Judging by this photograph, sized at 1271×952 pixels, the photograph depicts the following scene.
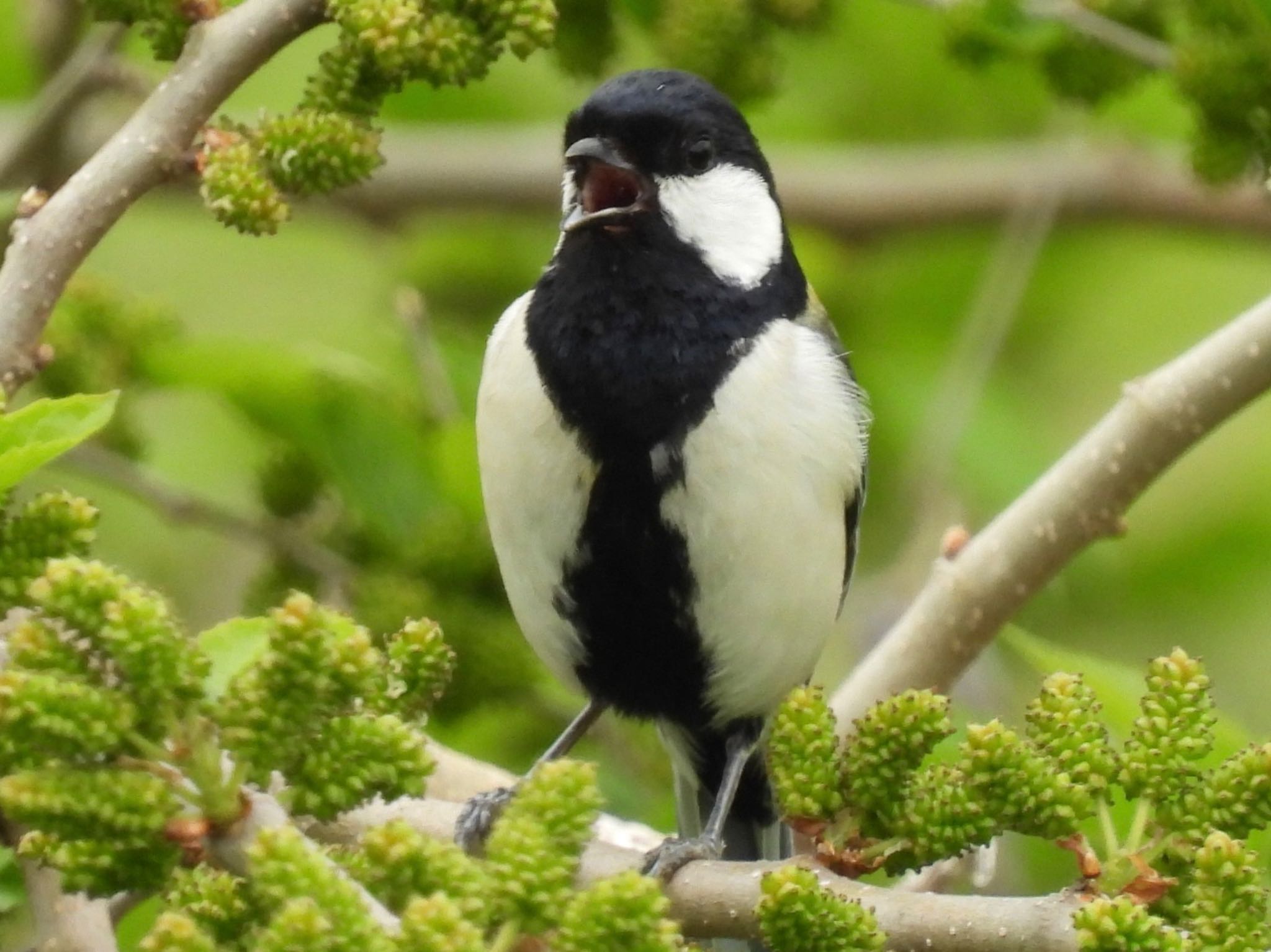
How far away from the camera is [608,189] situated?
2.21 meters

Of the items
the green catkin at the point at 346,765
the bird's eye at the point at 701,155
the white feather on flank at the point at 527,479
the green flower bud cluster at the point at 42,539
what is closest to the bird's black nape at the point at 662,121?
the bird's eye at the point at 701,155

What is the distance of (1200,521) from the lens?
355cm

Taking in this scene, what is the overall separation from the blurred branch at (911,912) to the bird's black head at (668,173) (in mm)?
810

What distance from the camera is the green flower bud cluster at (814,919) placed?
1.25 metres

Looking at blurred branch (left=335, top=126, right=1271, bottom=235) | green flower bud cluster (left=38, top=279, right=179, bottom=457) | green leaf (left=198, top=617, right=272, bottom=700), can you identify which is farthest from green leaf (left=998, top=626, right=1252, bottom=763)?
blurred branch (left=335, top=126, right=1271, bottom=235)

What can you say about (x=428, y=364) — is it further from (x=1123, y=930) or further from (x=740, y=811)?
(x=1123, y=930)

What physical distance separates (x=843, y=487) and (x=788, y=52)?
147cm

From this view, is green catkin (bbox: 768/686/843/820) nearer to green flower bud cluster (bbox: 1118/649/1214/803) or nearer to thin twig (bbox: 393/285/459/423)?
green flower bud cluster (bbox: 1118/649/1214/803)

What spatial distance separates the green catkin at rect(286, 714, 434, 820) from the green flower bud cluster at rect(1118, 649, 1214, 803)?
20.1 inches

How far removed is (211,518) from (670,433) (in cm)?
76

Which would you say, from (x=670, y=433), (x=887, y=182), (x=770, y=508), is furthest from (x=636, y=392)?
(x=887, y=182)

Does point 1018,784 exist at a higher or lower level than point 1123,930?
higher

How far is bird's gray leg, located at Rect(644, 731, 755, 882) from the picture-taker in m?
1.63

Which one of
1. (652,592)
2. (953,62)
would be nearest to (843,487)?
(652,592)
